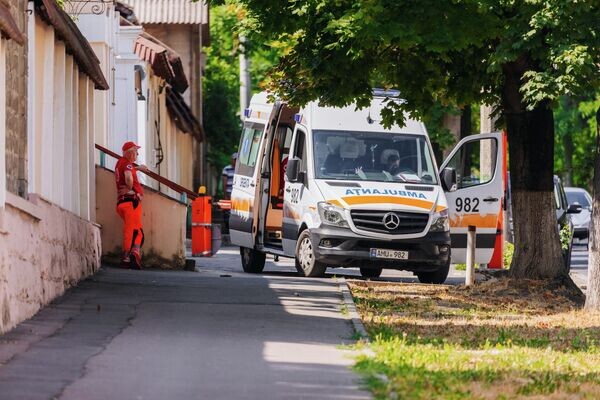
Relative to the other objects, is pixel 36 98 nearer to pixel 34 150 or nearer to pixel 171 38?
pixel 34 150

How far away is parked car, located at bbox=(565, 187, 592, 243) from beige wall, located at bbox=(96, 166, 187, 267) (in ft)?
70.6

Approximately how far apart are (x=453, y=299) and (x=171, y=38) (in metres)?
34.9

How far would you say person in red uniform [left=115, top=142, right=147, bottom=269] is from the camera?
22.3 metres

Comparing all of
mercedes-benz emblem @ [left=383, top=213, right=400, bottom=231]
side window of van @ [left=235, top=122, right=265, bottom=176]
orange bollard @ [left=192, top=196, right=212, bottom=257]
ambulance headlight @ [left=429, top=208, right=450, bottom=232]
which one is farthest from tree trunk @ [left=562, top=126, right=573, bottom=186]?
mercedes-benz emblem @ [left=383, top=213, right=400, bottom=231]

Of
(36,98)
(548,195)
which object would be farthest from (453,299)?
(36,98)

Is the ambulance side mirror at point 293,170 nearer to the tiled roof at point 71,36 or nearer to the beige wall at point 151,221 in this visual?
the beige wall at point 151,221

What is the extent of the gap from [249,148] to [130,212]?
393 centimetres

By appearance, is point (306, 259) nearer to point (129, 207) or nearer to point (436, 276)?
point (436, 276)

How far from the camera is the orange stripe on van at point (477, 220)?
75.2 feet

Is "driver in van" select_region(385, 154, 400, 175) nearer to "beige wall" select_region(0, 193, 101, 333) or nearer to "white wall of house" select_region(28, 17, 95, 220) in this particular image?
"white wall of house" select_region(28, 17, 95, 220)

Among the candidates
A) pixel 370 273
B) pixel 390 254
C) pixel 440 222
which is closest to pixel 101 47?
pixel 370 273

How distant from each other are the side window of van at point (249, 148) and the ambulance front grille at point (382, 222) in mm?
3540

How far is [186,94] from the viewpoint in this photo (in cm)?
5359

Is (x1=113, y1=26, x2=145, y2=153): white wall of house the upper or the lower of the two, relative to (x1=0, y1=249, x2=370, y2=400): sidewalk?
upper
